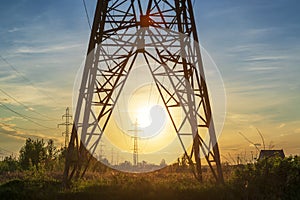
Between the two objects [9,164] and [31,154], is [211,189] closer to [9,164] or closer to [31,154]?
[31,154]

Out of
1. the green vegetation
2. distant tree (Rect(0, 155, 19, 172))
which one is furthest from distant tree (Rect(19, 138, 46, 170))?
the green vegetation

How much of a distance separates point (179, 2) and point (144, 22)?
1865 mm

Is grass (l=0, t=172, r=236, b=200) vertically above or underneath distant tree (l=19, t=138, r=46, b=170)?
underneath

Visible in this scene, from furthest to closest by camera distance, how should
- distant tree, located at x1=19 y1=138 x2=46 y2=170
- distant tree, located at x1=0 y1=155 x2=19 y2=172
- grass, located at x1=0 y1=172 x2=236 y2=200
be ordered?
distant tree, located at x1=0 y1=155 x2=19 y2=172, distant tree, located at x1=19 y1=138 x2=46 y2=170, grass, located at x1=0 y1=172 x2=236 y2=200

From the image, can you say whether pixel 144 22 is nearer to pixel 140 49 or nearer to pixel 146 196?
pixel 140 49

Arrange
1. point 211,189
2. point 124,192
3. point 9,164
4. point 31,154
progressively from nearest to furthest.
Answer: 1. point 124,192
2. point 211,189
3. point 31,154
4. point 9,164

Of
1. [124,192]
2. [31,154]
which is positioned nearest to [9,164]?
[31,154]

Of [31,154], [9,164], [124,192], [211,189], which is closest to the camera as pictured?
[124,192]

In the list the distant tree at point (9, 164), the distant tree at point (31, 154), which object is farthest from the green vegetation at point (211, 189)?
the distant tree at point (9, 164)

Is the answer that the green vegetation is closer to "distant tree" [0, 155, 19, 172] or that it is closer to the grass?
the grass

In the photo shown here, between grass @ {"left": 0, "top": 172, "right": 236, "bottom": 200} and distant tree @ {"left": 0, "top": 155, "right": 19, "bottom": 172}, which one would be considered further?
distant tree @ {"left": 0, "top": 155, "right": 19, "bottom": 172}

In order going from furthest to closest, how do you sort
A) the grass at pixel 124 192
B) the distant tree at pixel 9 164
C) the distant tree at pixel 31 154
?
the distant tree at pixel 9 164, the distant tree at pixel 31 154, the grass at pixel 124 192

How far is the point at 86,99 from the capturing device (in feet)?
57.4

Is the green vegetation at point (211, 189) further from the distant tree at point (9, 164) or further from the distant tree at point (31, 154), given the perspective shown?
the distant tree at point (9, 164)
